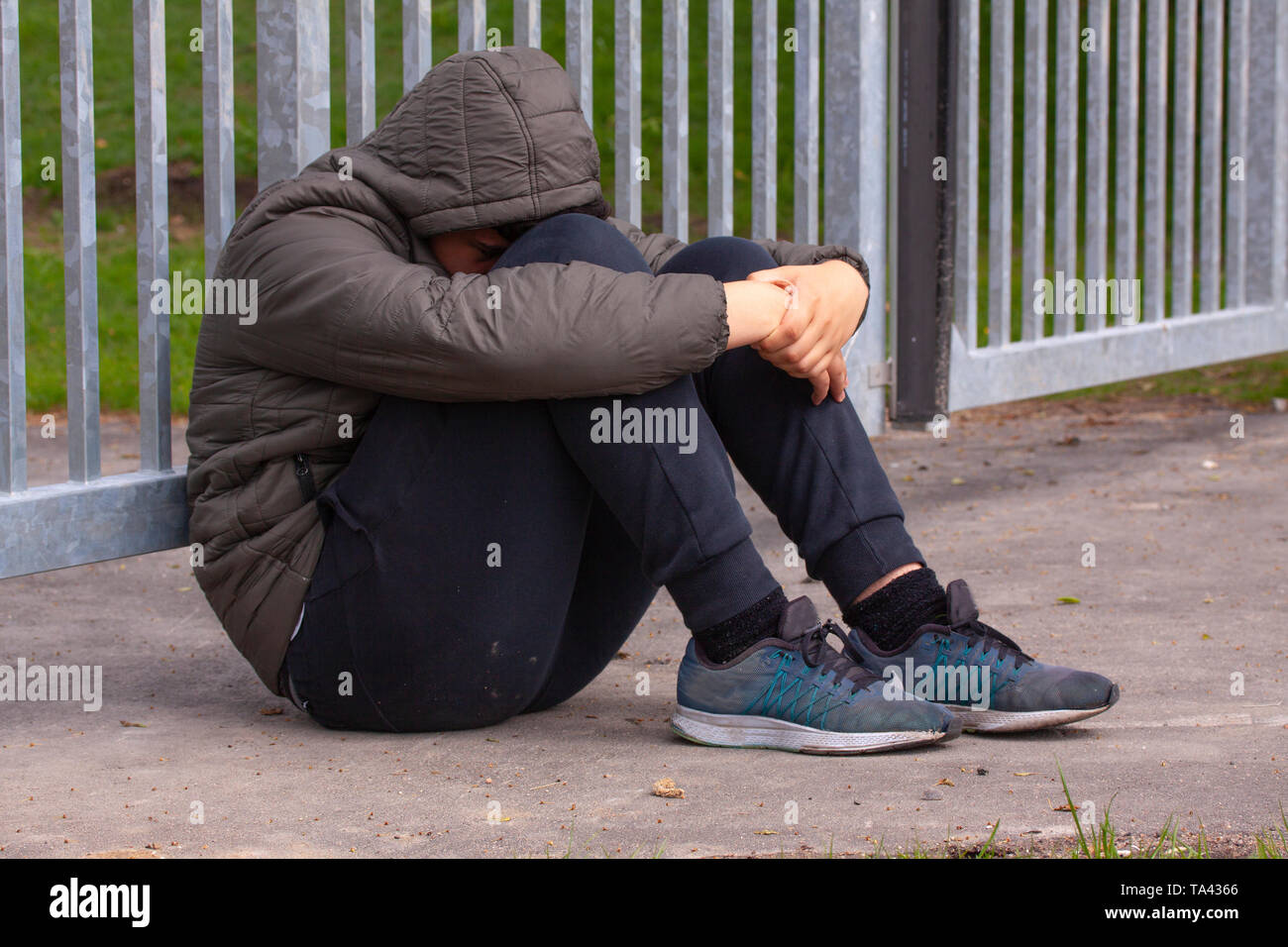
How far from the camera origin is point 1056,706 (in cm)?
225

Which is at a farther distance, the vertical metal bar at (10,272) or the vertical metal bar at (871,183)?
the vertical metal bar at (871,183)

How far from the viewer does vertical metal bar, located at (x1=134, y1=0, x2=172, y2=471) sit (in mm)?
2611

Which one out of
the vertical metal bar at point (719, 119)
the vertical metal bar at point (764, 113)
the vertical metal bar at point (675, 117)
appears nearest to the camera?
the vertical metal bar at point (675, 117)

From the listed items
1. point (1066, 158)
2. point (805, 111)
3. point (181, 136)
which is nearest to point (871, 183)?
point (805, 111)

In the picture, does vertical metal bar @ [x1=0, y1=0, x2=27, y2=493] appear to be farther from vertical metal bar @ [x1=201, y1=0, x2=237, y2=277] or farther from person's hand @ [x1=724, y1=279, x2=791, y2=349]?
person's hand @ [x1=724, y1=279, x2=791, y2=349]

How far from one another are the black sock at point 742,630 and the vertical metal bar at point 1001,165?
224 centimetres

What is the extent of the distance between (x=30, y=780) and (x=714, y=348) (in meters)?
1.05

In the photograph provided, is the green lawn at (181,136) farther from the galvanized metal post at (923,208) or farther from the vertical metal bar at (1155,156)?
the galvanized metal post at (923,208)

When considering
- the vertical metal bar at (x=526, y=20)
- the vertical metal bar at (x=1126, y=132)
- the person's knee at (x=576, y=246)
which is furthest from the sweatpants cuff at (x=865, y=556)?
the vertical metal bar at (x=1126, y=132)

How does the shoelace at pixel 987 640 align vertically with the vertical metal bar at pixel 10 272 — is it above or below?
below

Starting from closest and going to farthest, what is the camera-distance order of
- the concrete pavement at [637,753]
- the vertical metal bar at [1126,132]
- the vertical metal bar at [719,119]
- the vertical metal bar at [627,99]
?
the concrete pavement at [637,753] → the vertical metal bar at [627,99] → the vertical metal bar at [719,119] → the vertical metal bar at [1126,132]

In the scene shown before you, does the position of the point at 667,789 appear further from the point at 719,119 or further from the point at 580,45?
the point at 719,119

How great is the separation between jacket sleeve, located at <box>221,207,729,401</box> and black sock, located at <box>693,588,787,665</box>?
340mm

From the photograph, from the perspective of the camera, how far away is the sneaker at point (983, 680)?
2252 mm
